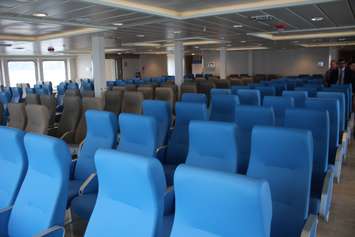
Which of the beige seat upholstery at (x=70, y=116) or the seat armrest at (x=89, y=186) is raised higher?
the beige seat upholstery at (x=70, y=116)

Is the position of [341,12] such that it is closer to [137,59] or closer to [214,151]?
Answer: [214,151]

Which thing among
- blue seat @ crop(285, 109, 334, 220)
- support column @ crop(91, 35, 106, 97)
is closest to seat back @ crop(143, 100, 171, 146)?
blue seat @ crop(285, 109, 334, 220)

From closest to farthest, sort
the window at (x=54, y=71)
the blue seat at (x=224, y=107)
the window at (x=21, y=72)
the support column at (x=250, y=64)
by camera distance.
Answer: the blue seat at (x=224, y=107)
the window at (x=21, y=72)
the window at (x=54, y=71)
the support column at (x=250, y=64)

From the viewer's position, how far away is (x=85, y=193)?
9.46ft

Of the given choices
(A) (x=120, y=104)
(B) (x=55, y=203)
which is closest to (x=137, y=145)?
(B) (x=55, y=203)

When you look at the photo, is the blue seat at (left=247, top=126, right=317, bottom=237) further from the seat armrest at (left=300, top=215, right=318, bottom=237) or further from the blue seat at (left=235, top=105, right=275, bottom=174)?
the blue seat at (left=235, top=105, right=275, bottom=174)

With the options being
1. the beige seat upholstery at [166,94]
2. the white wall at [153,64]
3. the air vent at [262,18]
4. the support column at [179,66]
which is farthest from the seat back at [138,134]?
the white wall at [153,64]

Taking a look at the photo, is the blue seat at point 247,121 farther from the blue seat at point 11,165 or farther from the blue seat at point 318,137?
the blue seat at point 11,165

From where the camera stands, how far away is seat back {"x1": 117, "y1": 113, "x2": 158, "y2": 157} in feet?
10.5

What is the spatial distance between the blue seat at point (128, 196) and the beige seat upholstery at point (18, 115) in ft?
12.2

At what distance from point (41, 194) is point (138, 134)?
1314 millimetres

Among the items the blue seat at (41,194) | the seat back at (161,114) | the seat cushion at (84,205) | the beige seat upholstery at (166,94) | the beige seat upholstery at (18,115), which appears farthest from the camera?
the beige seat upholstery at (166,94)

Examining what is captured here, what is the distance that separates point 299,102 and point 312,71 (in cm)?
1625

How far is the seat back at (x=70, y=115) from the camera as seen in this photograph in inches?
210
